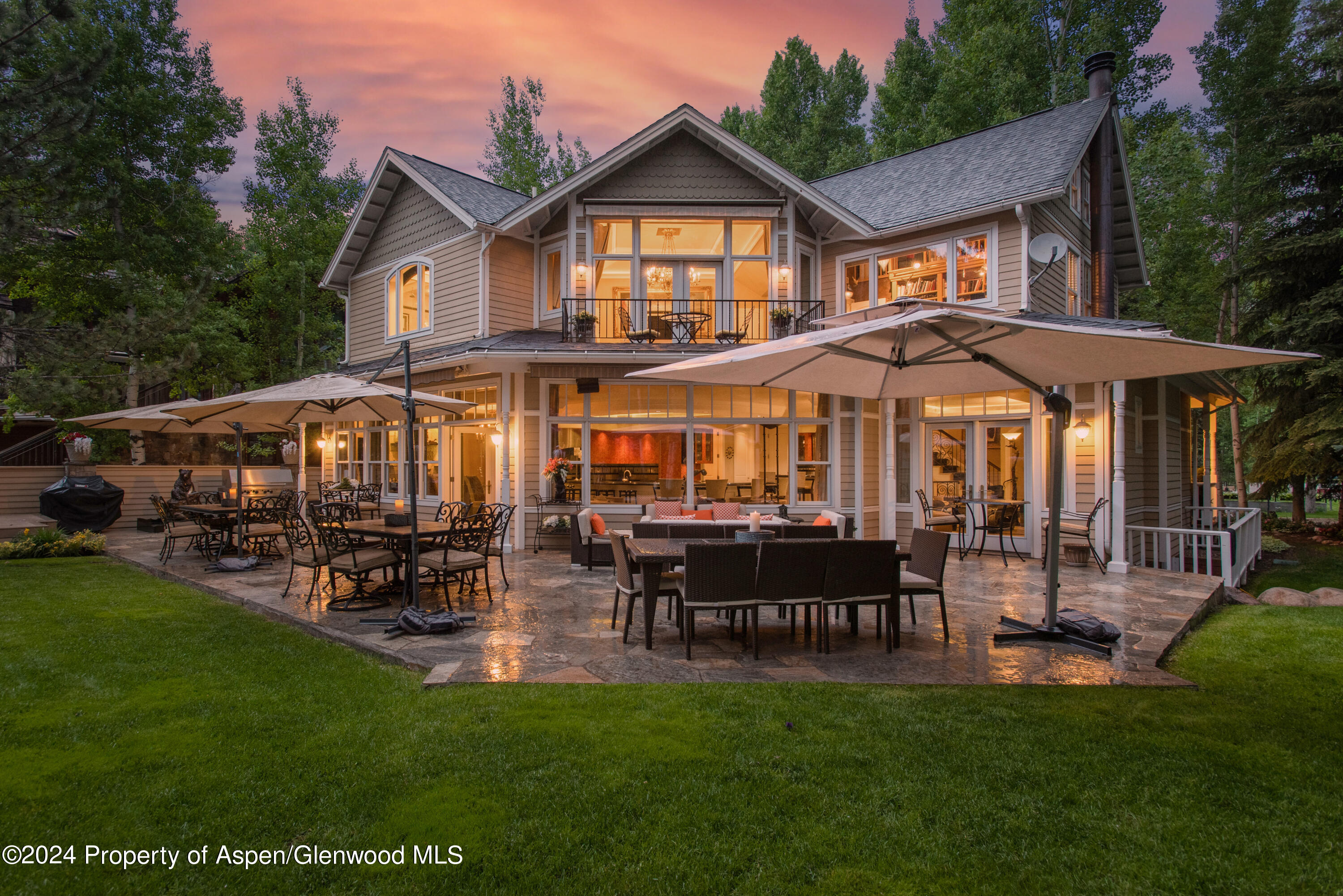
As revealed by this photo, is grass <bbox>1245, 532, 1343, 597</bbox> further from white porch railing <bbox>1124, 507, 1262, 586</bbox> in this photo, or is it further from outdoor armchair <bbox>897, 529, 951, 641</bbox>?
outdoor armchair <bbox>897, 529, 951, 641</bbox>

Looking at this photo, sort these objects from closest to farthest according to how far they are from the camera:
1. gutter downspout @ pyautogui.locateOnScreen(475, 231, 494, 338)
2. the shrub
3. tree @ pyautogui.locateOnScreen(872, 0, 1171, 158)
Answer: the shrub → gutter downspout @ pyautogui.locateOnScreen(475, 231, 494, 338) → tree @ pyautogui.locateOnScreen(872, 0, 1171, 158)

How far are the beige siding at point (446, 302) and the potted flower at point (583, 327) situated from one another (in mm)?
2073

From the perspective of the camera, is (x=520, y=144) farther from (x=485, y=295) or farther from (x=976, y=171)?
(x=976, y=171)

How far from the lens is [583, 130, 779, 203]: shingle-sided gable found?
10.9 m

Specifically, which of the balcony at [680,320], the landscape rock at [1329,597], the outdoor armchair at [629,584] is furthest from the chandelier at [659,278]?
the landscape rock at [1329,597]

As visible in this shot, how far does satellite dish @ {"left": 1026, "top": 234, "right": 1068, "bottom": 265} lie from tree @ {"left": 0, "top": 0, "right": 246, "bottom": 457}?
14.2 m

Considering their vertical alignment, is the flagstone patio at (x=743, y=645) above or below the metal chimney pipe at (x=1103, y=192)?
below

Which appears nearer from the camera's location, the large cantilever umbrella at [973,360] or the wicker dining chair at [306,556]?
the large cantilever umbrella at [973,360]

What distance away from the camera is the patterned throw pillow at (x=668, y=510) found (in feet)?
28.8

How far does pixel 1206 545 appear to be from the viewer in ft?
30.1

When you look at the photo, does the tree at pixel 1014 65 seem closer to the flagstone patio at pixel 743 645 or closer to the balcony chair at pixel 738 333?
the balcony chair at pixel 738 333

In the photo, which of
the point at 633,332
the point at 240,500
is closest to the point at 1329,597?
the point at 633,332

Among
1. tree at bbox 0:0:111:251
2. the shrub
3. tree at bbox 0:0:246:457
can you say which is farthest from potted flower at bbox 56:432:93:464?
tree at bbox 0:0:111:251

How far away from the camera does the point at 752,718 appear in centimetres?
353
